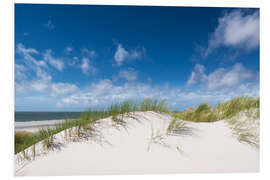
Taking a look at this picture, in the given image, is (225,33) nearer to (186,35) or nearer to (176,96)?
(186,35)

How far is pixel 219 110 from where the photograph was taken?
131 inches

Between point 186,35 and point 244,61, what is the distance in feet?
3.03

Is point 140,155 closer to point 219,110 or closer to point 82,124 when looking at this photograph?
point 82,124

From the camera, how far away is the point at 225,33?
253 centimetres

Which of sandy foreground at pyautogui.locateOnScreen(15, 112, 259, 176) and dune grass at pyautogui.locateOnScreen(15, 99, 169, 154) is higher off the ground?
dune grass at pyautogui.locateOnScreen(15, 99, 169, 154)

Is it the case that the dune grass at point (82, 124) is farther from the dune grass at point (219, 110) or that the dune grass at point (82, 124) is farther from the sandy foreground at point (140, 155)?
the dune grass at point (219, 110)

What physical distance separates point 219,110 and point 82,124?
8.53ft

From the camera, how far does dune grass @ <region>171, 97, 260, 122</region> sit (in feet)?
9.34

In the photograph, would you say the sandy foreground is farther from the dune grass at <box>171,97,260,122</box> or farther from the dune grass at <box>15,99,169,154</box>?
the dune grass at <box>171,97,260,122</box>

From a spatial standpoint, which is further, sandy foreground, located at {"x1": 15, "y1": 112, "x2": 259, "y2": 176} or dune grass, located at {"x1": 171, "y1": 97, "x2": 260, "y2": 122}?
dune grass, located at {"x1": 171, "y1": 97, "x2": 260, "y2": 122}

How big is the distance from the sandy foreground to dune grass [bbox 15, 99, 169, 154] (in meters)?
0.10

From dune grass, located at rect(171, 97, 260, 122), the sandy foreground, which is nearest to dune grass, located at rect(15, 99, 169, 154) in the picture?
the sandy foreground

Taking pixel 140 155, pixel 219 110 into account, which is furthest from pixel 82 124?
pixel 219 110

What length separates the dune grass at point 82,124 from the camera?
200 cm
